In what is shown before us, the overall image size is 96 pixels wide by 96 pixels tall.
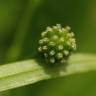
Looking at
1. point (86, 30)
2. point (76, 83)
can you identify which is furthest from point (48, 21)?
point (76, 83)

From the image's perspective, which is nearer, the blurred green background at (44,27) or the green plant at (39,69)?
the green plant at (39,69)

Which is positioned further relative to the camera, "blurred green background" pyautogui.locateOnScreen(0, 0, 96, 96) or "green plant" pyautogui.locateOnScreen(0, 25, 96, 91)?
"blurred green background" pyautogui.locateOnScreen(0, 0, 96, 96)

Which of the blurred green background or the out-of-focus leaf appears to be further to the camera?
the blurred green background

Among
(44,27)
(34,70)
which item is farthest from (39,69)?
(44,27)
